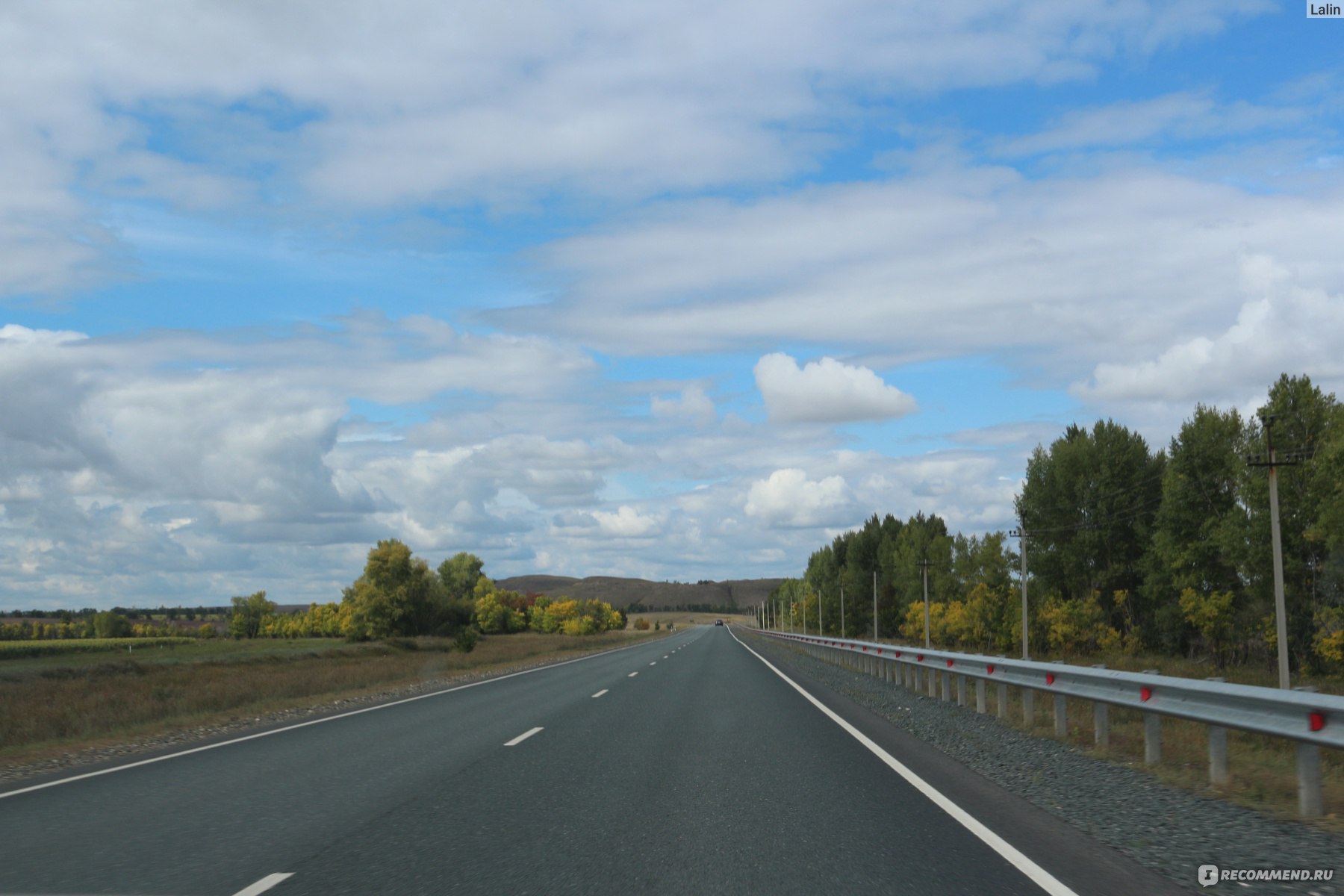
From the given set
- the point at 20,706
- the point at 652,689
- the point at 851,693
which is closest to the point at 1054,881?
the point at 851,693

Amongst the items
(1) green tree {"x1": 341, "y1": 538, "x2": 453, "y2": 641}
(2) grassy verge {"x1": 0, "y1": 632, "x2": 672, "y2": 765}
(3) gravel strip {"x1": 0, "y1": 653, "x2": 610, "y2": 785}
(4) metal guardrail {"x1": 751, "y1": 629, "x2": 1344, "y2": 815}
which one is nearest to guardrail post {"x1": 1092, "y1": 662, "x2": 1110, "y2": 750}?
(4) metal guardrail {"x1": 751, "y1": 629, "x2": 1344, "y2": 815}

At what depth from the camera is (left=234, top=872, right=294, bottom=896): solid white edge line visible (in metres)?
5.90

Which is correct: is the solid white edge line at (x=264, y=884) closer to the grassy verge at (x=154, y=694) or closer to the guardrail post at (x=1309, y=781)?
the guardrail post at (x=1309, y=781)

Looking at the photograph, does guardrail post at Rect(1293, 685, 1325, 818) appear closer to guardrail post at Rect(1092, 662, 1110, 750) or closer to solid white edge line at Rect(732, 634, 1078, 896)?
solid white edge line at Rect(732, 634, 1078, 896)

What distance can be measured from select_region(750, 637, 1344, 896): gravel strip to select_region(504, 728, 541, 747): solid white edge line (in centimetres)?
526

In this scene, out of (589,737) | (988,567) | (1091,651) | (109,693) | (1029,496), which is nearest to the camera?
(589,737)

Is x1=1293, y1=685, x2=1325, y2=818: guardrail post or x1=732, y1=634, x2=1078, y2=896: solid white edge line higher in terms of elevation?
x1=1293, y1=685, x2=1325, y2=818: guardrail post

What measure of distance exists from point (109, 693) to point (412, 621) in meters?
78.8

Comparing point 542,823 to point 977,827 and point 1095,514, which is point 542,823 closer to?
point 977,827

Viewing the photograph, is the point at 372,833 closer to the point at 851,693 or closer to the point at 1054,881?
the point at 1054,881

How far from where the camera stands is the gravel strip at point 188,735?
1301 centimetres

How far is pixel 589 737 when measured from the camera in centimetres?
1395

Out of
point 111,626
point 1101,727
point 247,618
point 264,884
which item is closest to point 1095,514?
point 1101,727

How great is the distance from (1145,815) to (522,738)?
8.34 m
